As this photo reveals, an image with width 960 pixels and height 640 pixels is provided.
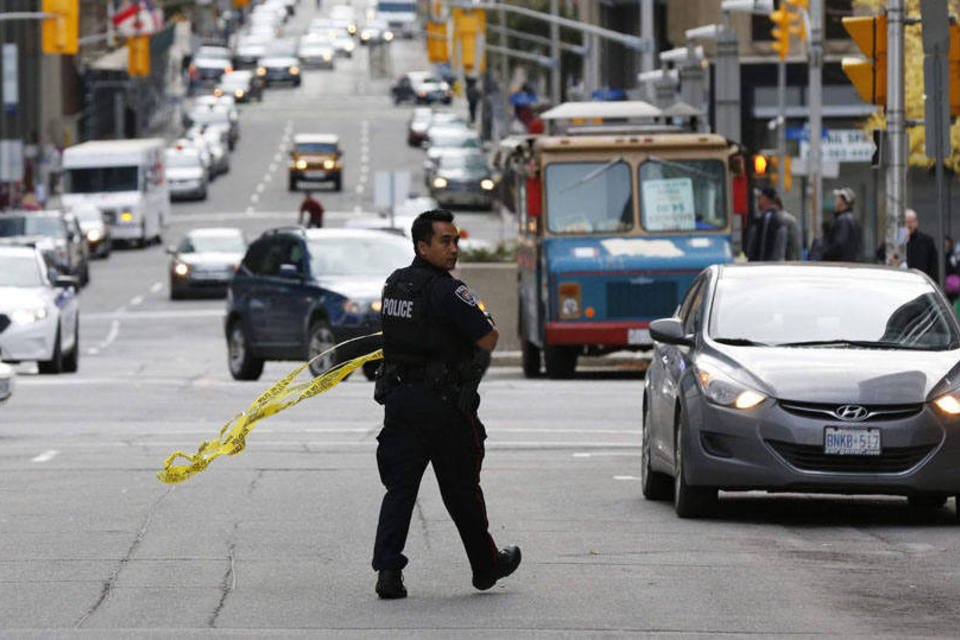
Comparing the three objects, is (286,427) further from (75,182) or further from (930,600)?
(75,182)

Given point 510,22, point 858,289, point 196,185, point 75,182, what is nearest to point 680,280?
point 858,289

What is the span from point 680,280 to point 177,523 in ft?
49.2

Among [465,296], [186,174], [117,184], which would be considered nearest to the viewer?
[465,296]

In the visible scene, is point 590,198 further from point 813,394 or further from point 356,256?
point 813,394

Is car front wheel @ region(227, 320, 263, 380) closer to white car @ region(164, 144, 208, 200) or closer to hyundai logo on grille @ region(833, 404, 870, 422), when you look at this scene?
hyundai logo on grille @ region(833, 404, 870, 422)

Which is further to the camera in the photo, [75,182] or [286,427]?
[75,182]

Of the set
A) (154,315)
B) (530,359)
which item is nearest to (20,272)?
(530,359)

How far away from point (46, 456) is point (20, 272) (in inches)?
472

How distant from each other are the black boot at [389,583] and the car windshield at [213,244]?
41326 millimetres

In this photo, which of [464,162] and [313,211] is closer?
[313,211]

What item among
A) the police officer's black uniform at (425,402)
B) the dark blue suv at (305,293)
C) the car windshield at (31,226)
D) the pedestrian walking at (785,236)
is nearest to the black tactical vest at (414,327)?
the police officer's black uniform at (425,402)

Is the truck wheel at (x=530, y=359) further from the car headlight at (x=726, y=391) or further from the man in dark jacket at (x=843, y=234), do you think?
the car headlight at (x=726, y=391)

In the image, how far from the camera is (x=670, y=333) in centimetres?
1396

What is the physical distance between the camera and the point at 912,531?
13438 mm
